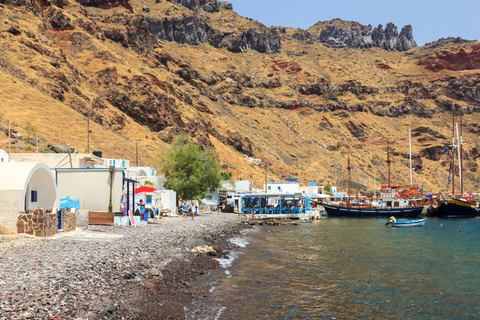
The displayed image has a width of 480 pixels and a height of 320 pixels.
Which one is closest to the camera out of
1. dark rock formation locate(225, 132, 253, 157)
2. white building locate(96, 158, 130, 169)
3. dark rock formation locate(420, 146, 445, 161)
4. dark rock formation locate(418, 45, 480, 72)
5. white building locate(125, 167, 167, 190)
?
white building locate(96, 158, 130, 169)

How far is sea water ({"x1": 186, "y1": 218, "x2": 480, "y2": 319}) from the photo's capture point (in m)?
13.7

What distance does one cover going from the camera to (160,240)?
21.7 m

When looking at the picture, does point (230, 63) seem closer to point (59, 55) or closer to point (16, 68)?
point (59, 55)

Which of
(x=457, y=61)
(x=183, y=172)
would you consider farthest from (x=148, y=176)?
(x=457, y=61)

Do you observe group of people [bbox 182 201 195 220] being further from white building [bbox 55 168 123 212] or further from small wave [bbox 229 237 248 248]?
white building [bbox 55 168 123 212]

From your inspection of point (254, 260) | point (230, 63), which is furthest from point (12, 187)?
point (230, 63)

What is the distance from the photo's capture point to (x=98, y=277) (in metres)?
12.0

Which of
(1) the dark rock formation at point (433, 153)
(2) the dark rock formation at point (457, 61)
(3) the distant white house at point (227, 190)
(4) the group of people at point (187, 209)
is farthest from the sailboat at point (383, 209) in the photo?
(2) the dark rock formation at point (457, 61)

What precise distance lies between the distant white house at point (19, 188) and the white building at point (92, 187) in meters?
4.84

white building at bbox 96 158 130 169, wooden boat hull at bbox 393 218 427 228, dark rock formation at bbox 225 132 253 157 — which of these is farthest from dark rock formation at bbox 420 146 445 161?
white building at bbox 96 158 130 169

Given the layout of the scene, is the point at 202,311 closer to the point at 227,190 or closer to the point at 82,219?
the point at 82,219

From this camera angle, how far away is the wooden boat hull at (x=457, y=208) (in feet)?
233

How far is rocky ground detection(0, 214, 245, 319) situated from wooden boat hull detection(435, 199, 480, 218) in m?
63.1

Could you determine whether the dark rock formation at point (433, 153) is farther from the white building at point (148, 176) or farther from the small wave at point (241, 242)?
the small wave at point (241, 242)
